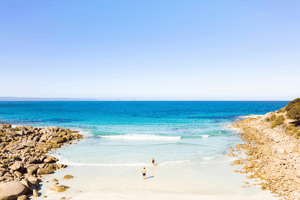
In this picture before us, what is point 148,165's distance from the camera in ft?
68.7

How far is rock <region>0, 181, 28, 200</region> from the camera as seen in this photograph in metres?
12.4

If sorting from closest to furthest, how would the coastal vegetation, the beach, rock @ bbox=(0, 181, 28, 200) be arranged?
rock @ bbox=(0, 181, 28, 200) → the coastal vegetation → the beach

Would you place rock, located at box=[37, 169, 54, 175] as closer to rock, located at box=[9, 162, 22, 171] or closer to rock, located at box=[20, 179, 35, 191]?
rock, located at box=[9, 162, 22, 171]

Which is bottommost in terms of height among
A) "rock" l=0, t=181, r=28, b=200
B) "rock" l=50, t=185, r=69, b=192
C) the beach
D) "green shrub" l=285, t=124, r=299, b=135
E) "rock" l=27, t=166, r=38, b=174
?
the beach

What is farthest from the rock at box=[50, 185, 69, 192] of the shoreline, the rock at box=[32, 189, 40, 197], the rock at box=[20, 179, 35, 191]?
the shoreline

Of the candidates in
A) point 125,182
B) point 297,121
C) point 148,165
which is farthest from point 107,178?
point 297,121

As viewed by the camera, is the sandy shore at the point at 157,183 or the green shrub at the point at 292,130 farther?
the green shrub at the point at 292,130

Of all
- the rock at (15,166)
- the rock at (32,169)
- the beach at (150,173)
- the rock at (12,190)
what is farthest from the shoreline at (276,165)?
the rock at (15,166)

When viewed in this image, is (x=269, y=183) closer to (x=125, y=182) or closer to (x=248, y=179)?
(x=248, y=179)

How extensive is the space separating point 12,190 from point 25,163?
24.0 ft

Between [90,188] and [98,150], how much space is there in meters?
11.9

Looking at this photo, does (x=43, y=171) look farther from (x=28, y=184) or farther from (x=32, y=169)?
(x=28, y=184)

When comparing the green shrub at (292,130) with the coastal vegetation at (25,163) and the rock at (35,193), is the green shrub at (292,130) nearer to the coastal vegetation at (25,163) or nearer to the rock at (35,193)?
the coastal vegetation at (25,163)

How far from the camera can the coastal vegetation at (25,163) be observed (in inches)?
524
